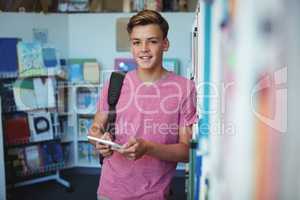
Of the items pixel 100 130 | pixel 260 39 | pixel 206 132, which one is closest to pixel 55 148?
pixel 100 130

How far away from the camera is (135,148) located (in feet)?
3.49

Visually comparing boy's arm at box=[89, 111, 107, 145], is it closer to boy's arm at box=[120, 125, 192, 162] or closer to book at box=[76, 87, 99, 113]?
boy's arm at box=[120, 125, 192, 162]

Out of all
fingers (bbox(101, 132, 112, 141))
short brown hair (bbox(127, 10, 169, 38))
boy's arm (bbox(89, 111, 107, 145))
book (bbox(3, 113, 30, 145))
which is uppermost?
short brown hair (bbox(127, 10, 169, 38))

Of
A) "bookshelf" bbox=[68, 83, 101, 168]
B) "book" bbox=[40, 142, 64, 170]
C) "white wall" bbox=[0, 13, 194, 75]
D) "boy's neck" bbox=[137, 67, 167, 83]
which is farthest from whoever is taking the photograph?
"bookshelf" bbox=[68, 83, 101, 168]

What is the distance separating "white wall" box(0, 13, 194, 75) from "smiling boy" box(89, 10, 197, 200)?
2.50m

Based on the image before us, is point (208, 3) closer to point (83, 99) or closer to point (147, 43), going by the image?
point (147, 43)

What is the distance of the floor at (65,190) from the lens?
328 cm

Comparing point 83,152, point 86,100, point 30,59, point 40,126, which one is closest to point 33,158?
point 40,126

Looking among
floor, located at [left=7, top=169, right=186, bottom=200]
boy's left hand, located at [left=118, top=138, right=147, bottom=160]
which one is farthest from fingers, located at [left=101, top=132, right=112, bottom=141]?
floor, located at [left=7, top=169, right=186, bottom=200]

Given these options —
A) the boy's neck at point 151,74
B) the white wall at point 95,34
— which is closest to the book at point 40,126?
the white wall at point 95,34

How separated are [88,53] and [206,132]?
316 centimetres

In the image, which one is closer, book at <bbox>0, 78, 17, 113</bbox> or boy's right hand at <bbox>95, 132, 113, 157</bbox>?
boy's right hand at <bbox>95, 132, 113, 157</bbox>

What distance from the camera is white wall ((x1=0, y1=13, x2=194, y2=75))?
3.65 meters

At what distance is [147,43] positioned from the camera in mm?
1136
